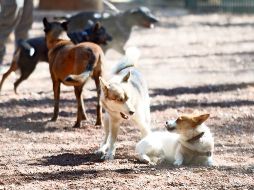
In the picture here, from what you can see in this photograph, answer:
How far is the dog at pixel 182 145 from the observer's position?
21.8 ft

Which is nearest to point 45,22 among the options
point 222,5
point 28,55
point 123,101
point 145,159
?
point 28,55

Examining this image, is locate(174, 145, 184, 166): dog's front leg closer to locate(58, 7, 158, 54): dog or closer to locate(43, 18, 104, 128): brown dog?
locate(43, 18, 104, 128): brown dog

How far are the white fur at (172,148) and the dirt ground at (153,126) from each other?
10 cm

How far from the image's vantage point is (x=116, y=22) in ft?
44.7

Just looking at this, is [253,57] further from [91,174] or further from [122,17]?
[91,174]

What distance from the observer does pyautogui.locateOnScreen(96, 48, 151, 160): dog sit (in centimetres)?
685

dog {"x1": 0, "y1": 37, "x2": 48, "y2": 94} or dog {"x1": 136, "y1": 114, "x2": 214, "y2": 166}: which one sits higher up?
dog {"x1": 136, "y1": 114, "x2": 214, "y2": 166}

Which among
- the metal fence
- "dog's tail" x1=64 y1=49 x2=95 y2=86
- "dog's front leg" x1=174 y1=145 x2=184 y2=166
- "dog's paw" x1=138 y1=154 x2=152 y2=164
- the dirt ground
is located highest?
"dog's tail" x1=64 y1=49 x2=95 y2=86

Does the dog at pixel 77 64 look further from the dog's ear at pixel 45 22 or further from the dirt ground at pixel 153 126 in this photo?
the dirt ground at pixel 153 126

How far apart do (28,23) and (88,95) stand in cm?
266

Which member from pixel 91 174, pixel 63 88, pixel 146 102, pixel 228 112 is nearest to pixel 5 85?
pixel 63 88

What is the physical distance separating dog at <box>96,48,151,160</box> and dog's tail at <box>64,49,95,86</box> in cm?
54

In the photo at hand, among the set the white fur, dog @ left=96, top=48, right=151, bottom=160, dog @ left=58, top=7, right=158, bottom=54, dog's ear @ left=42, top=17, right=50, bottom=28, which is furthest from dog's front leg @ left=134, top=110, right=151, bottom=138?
dog @ left=58, top=7, right=158, bottom=54

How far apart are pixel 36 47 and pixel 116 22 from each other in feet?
9.41
